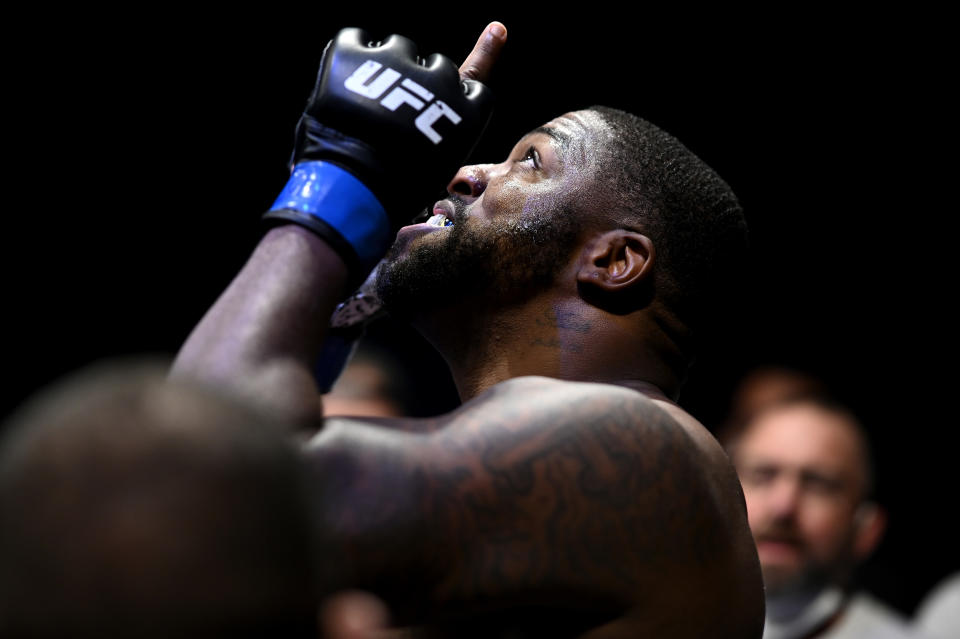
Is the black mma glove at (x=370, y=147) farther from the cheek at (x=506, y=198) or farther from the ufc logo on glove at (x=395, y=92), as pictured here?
the cheek at (x=506, y=198)

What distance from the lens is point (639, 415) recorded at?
157 centimetres

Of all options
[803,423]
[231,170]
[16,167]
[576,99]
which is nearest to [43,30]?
[16,167]

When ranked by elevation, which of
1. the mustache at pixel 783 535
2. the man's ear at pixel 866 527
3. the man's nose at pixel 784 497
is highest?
the man's nose at pixel 784 497

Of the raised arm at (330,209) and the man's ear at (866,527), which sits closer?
the raised arm at (330,209)

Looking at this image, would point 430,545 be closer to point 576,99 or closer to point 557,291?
point 557,291

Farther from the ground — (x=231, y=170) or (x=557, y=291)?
(x=557, y=291)

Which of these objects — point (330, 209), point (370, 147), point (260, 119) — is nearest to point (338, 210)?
point (330, 209)

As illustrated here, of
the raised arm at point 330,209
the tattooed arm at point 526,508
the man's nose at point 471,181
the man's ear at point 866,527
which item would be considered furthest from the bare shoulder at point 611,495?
the man's ear at point 866,527

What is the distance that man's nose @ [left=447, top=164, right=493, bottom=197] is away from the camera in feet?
6.66

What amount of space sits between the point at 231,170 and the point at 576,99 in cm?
129

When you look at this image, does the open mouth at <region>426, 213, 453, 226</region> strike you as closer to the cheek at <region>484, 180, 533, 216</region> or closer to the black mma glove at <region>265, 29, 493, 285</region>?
the cheek at <region>484, 180, 533, 216</region>

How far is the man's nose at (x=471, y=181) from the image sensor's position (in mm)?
2029

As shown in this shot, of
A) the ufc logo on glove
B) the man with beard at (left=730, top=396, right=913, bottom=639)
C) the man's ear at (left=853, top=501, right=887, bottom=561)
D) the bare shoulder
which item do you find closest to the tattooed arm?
the bare shoulder

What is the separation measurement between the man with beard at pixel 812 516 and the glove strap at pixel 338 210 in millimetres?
2206
